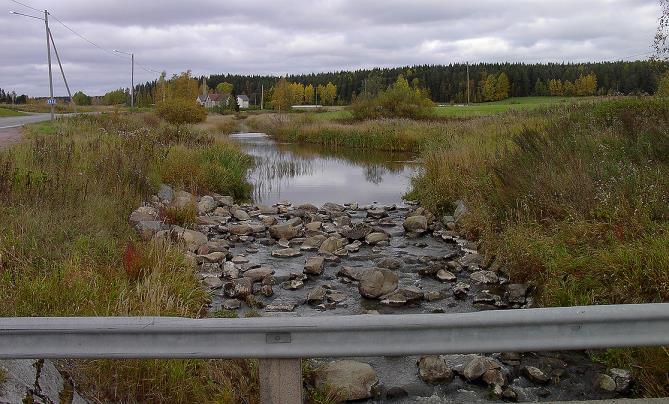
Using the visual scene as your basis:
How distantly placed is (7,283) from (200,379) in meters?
1.96

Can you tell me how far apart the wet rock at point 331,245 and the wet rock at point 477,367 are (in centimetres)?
482

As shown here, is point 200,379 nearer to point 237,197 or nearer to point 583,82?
point 237,197

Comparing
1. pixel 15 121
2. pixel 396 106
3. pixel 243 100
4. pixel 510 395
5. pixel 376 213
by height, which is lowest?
pixel 510 395

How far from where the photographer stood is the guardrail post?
2785 mm

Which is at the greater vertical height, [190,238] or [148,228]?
[148,228]

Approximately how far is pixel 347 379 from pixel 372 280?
289cm

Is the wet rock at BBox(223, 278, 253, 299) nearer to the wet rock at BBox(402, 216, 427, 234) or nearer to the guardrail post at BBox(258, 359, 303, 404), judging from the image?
the wet rock at BBox(402, 216, 427, 234)

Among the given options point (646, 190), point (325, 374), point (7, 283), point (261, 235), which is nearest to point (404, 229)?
point (261, 235)

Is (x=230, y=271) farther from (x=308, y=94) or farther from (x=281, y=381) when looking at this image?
(x=308, y=94)

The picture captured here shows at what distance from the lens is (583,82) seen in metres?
76.4

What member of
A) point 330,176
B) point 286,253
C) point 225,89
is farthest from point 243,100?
point 286,253

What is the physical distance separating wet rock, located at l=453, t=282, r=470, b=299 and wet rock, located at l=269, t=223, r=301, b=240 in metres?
4.01

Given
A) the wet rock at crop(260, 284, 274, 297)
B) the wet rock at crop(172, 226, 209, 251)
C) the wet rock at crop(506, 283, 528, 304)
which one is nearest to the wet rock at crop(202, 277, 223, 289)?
the wet rock at crop(260, 284, 274, 297)

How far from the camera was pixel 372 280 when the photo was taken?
744 centimetres
